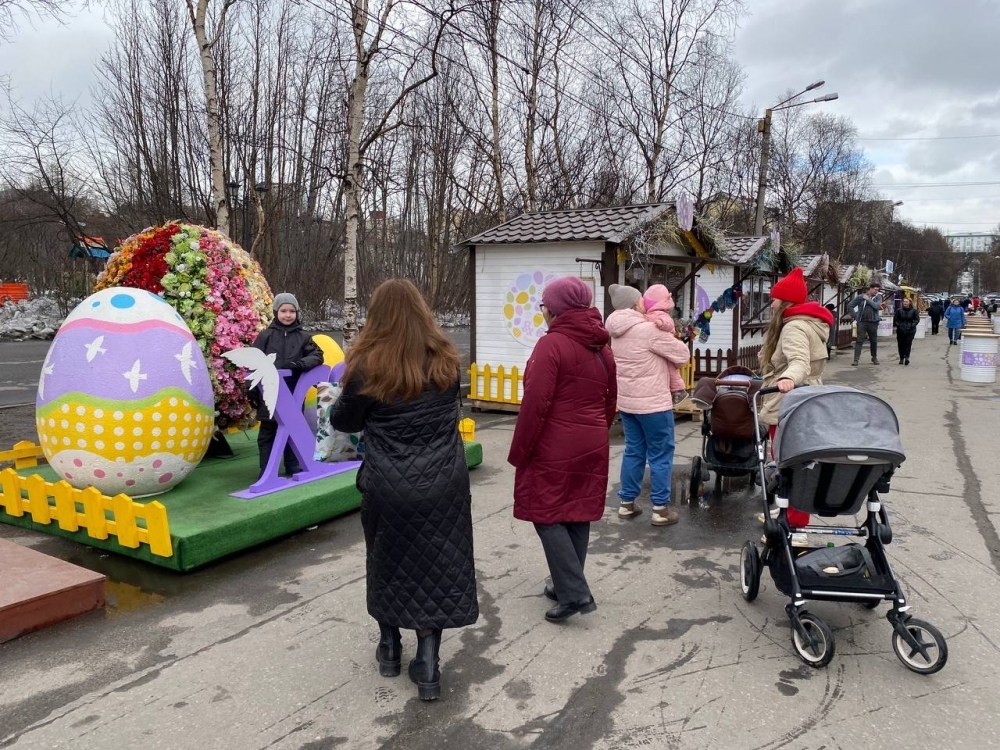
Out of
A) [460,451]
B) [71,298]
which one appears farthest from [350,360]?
[71,298]

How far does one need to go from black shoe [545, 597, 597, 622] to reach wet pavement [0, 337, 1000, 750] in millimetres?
73

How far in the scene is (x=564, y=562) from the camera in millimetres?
3736

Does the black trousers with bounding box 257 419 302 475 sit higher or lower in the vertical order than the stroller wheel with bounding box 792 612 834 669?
higher

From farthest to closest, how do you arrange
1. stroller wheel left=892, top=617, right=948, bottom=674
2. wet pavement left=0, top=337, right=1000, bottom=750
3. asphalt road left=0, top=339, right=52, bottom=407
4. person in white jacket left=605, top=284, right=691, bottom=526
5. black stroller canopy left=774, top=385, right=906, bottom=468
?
asphalt road left=0, top=339, right=52, bottom=407 → person in white jacket left=605, top=284, right=691, bottom=526 → black stroller canopy left=774, top=385, right=906, bottom=468 → stroller wheel left=892, top=617, right=948, bottom=674 → wet pavement left=0, top=337, right=1000, bottom=750

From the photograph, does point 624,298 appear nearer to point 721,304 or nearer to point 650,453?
point 650,453

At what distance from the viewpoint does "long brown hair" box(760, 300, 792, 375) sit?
16.4ft

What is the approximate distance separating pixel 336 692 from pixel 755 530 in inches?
139

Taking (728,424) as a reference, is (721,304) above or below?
above

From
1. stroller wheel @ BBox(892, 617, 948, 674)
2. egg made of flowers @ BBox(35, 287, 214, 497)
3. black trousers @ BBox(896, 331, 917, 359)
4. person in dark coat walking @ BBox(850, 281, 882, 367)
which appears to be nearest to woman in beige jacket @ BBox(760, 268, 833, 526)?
stroller wheel @ BBox(892, 617, 948, 674)

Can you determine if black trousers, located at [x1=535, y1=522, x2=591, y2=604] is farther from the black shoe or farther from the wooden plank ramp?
the wooden plank ramp

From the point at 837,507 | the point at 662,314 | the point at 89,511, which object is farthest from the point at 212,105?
the point at 837,507

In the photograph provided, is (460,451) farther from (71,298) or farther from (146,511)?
(71,298)

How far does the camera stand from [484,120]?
68.9 ft

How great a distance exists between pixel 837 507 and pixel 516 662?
183 centimetres
